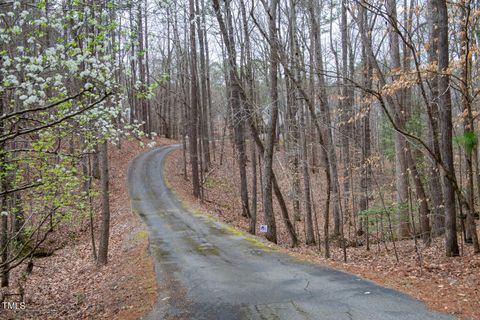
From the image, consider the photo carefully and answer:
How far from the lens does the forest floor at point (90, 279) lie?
748 cm

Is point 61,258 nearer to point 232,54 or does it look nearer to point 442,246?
point 232,54

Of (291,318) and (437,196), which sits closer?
(291,318)

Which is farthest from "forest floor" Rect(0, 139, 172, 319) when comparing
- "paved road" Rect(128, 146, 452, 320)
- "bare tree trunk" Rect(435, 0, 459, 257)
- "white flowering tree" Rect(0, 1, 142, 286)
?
"bare tree trunk" Rect(435, 0, 459, 257)

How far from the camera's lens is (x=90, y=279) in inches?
418

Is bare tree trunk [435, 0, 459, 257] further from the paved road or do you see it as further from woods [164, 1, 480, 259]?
the paved road

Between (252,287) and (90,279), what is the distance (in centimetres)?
577

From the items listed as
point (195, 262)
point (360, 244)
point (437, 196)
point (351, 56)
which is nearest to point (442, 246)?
point (437, 196)

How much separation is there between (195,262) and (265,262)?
72.7 inches

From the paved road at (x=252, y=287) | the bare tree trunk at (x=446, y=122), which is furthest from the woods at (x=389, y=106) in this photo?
the paved road at (x=252, y=287)

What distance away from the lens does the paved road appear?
18.6 feet

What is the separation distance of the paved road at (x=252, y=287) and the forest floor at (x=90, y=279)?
0.48m

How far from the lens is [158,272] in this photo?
8898 mm

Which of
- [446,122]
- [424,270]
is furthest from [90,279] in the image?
[446,122]

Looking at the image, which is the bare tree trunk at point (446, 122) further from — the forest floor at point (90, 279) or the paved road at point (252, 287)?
the forest floor at point (90, 279)
